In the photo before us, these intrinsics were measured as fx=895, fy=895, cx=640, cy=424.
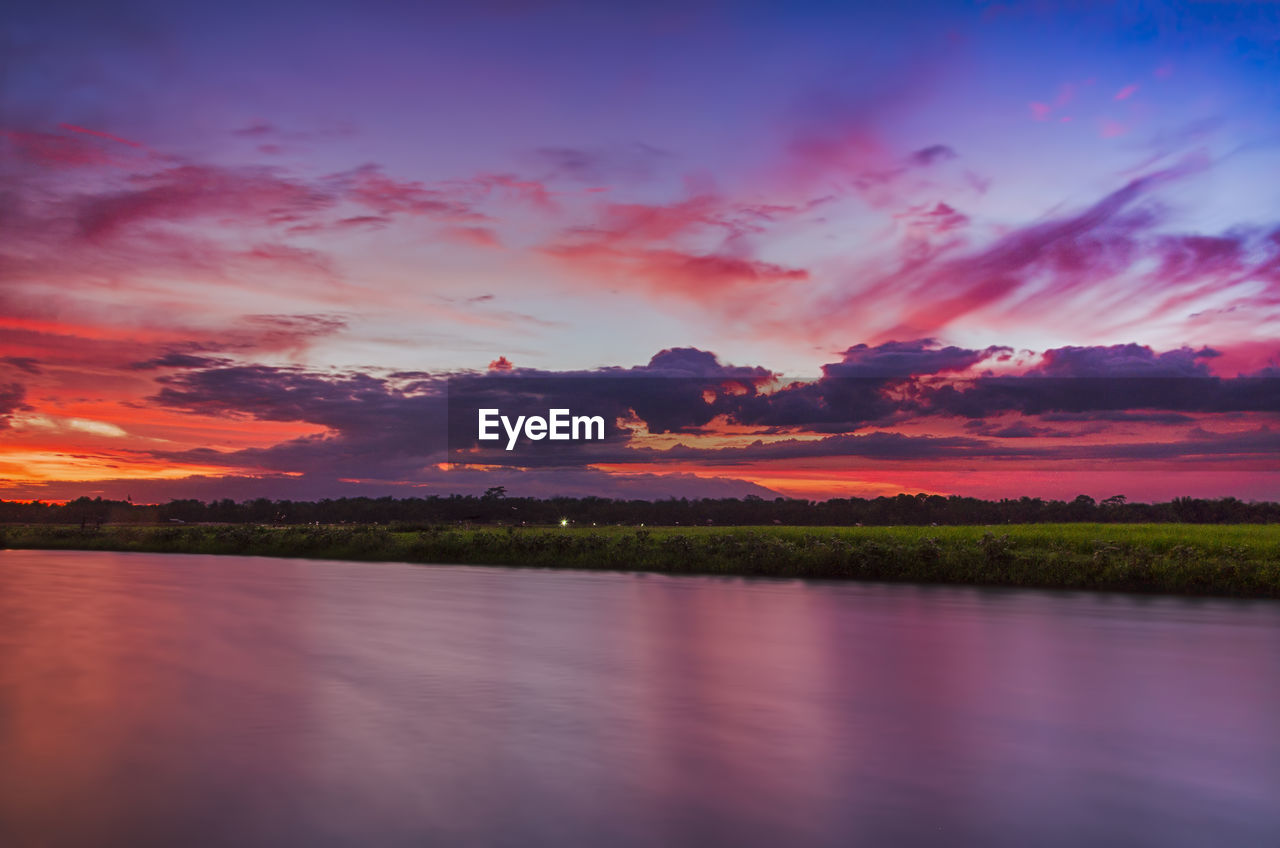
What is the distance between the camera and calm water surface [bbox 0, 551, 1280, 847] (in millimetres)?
9188

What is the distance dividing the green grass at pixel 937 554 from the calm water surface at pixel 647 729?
5.31m

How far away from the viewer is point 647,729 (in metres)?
13.4

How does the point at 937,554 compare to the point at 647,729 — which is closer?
the point at 647,729

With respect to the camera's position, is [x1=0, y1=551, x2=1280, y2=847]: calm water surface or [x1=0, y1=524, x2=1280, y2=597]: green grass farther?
[x1=0, y1=524, x2=1280, y2=597]: green grass

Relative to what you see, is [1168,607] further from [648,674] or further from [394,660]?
[394,660]

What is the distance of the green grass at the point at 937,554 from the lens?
3384 centimetres

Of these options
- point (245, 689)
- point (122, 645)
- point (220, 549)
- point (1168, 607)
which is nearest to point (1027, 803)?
point (245, 689)

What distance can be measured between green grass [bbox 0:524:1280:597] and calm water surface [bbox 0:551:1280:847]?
531cm

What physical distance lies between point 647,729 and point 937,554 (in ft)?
97.7

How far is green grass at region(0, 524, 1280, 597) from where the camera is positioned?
33.8 meters

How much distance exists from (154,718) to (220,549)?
7257 cm

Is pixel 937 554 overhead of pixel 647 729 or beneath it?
overhead

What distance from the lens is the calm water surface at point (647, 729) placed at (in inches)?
362

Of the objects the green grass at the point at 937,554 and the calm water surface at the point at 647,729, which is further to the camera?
the green grass at the point at 937,554
